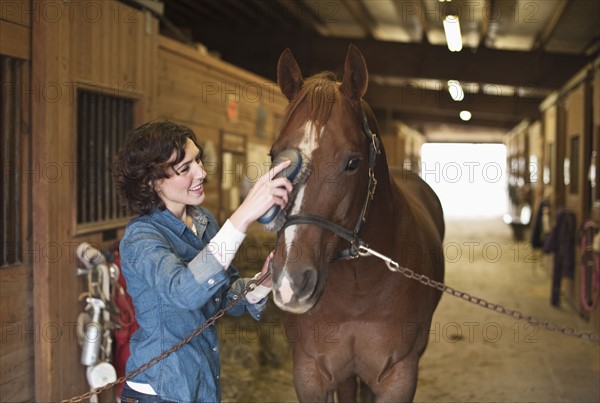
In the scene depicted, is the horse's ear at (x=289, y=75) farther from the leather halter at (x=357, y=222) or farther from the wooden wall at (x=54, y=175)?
the wooden wall at (x=54, y=175)

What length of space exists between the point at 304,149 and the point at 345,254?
34 cm

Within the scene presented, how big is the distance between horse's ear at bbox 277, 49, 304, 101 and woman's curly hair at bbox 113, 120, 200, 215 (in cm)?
42

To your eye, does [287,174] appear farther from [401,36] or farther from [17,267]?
[401,36]

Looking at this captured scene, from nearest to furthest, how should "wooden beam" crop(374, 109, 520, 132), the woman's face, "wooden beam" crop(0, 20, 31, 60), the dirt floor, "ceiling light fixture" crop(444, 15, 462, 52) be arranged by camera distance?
the woman's face → "wooden beam" crop(0, 20, 31, 60) → the dirt floor → "ceiling light fixture" crop(444, 15, 462, 52) → "wooden beam" crop(374, 109, 520, 132)

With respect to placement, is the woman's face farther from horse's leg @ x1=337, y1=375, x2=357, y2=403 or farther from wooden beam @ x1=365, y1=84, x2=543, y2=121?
wooden beam @ x1=365, y1=84, x2=543, y2=121

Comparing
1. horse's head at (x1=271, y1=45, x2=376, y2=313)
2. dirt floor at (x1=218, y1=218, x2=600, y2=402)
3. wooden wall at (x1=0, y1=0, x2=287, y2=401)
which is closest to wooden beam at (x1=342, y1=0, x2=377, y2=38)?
dirt floor at (x1=218, y1=218, x2=600, y2=402)

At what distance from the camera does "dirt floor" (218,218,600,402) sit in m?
3.77

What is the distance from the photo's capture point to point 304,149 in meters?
1.64

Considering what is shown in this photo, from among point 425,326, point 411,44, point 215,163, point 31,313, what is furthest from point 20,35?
point 411,44

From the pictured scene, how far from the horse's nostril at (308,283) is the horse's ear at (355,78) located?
588 millimetres

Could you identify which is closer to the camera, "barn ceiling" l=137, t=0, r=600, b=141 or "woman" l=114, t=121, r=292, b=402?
"woman" l=114, t=121, r=292, b=402

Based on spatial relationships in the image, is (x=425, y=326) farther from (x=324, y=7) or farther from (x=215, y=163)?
(x=324, y=7)

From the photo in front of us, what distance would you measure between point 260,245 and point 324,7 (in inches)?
95.8

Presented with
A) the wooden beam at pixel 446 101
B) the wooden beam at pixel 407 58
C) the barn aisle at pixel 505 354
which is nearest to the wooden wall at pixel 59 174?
the barn aisle at pixel 505 354
